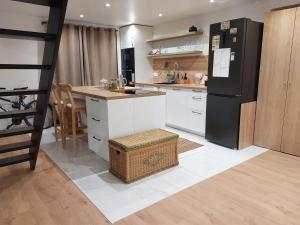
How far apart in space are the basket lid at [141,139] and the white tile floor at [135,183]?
418 millimetres

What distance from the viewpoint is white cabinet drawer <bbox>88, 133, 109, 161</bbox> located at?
2.88 meters

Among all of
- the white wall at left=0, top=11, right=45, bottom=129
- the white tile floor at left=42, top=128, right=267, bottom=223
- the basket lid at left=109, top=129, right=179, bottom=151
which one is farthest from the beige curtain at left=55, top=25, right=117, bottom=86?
the basket lid at left=109, top=129, right=179, bottom=151

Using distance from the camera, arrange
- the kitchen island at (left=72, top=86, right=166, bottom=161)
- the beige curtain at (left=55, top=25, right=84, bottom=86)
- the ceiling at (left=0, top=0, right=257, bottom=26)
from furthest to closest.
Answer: the beige curtain at (left=55, top=25, right=84, bottom=86)
the ceiling at (left=0, top=0, right=257, bottom=26)
the kitchen island at (left=72, top=86, right=166, bottom=161)

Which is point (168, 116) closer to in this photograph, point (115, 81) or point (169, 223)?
point (115, 81)

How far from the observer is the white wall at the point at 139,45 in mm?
5543

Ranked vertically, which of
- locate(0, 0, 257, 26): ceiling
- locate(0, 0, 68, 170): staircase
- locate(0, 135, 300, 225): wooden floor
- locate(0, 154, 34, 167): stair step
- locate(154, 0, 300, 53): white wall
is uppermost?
locate(0, 0, 257, 26): ceiling

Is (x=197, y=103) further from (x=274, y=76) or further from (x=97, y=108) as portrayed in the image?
(x=97, y=108)

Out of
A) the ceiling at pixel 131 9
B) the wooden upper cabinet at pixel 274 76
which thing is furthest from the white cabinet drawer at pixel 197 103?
the ceiling at pixel 131 9

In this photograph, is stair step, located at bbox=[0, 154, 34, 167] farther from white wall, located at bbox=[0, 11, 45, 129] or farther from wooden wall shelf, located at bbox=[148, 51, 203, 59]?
wooden wall shelf, located at bbox=[148, 51, 203, 59]

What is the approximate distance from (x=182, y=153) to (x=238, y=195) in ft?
3.84

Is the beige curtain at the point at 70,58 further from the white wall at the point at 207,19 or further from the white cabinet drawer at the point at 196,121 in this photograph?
the white cabinet drawer at the point at 196,121

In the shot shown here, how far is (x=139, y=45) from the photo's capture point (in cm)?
561

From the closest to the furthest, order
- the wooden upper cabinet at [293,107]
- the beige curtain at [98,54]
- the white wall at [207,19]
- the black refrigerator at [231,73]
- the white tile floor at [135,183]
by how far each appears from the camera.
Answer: the white tile floor at [135,183] < the wooden upper cabinet at [293,107] < the black refrigerator at [231,73] < the white wall at [207,19] < the beige curtain at [98,54]

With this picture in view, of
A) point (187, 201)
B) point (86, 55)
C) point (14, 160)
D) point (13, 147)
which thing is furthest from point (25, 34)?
point (86, 55)
